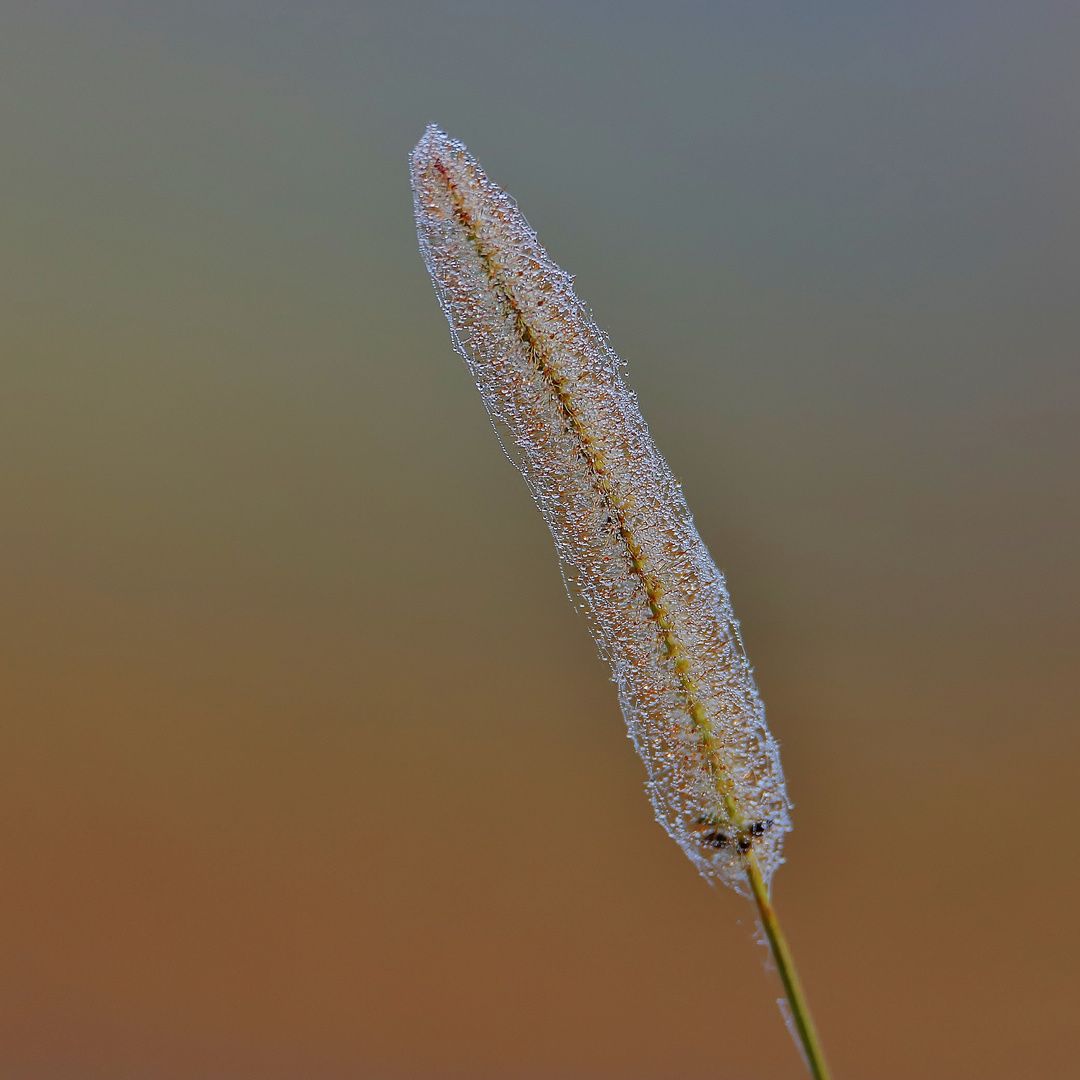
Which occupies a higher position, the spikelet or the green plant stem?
the spikelet

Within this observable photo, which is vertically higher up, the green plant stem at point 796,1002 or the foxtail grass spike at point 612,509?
the foxtail grass spike at point 612,509

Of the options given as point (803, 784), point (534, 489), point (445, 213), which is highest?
point (445, 213)

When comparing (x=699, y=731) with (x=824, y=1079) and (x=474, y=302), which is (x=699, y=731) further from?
(x=474, y=302)

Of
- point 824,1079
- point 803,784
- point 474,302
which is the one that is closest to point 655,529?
point 474,302

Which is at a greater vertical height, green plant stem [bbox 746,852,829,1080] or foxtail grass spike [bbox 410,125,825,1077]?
foxtail grass spike [bbox 410,125,825,1077]

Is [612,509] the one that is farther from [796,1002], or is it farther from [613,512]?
[796,1002]

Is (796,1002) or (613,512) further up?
(613,512)

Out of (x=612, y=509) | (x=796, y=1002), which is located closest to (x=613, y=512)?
(x=612, y=509)
